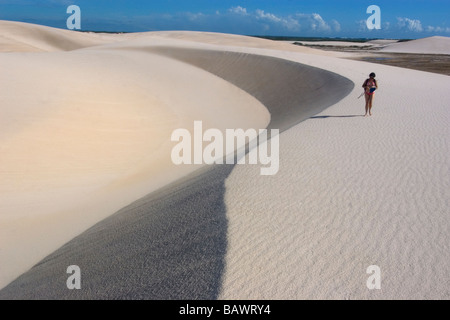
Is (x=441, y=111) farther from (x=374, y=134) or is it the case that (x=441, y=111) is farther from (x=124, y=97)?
(x=124, y=97)

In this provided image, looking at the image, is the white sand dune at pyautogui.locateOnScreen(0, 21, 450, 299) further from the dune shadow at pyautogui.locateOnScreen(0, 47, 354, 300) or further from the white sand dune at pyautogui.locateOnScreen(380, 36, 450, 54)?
the white sand dune at pyautogui.locateOnScreen(380, 36, 450, 54)

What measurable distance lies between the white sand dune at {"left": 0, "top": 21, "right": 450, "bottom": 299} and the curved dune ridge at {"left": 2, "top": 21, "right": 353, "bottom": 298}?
0.17 ft

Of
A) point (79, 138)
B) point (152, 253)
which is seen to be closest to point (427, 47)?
point (79, 138)

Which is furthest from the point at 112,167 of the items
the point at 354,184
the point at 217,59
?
the point at 217,59

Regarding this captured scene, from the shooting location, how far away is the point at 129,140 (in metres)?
11.7

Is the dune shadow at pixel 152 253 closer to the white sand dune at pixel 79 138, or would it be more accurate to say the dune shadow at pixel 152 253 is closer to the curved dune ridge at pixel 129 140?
the curved dune ridge at pixel 129 140

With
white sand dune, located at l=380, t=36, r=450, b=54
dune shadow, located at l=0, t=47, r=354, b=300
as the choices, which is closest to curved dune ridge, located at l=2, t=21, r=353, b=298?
dune shadow, located at l=0, t=47, r=354, b=300

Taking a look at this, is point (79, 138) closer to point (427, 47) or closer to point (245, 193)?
point (245, 193)

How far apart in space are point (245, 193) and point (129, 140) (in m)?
6.95

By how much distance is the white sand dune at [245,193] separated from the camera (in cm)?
380

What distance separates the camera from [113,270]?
4504mm

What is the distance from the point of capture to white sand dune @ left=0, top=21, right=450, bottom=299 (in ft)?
12.5

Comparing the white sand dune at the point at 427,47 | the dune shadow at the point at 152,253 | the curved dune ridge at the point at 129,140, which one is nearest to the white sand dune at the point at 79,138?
the curved dune ridge at the point at 129,140

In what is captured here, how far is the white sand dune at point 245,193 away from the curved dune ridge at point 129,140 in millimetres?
51
